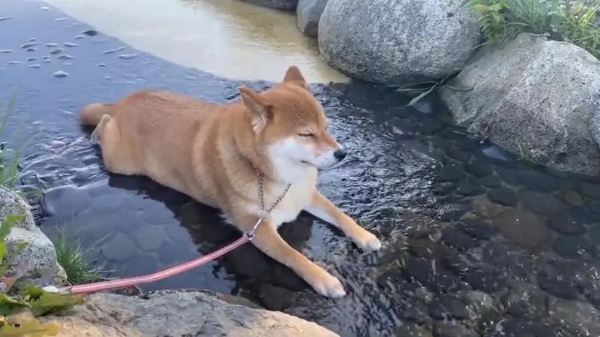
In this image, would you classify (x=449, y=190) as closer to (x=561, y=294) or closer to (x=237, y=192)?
(x=561, y=294)

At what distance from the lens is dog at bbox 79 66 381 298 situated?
155 inches

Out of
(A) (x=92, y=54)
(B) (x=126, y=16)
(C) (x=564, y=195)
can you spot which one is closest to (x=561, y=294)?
(C) (x=564, y=195)

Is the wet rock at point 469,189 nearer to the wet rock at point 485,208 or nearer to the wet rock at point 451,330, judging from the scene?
the wet rock at point 485,208

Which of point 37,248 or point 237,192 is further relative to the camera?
point 237,192

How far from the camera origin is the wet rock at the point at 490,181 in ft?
16.3

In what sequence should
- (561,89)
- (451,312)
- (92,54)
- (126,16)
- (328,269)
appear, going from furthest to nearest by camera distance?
(126,16), (92,54), (561,89), (328,269), (451,312)

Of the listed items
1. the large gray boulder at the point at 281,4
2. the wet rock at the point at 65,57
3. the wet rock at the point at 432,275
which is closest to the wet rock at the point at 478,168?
the wet rock at the point at 432,275

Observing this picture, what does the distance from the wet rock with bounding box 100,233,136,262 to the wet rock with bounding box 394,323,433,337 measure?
1653mm

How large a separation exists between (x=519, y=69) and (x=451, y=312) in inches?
96.6

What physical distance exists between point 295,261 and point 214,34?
3919 mm

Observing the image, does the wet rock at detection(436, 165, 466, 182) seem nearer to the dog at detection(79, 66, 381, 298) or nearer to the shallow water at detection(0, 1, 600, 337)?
the shallow water at detection(0, 1, 600, 337)

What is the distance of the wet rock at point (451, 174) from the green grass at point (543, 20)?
4.45 feet

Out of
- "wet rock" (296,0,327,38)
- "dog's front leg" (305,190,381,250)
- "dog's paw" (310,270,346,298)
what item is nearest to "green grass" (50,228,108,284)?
"dog's paw" (310,270,346,298)

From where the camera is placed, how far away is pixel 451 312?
12.5 feet
